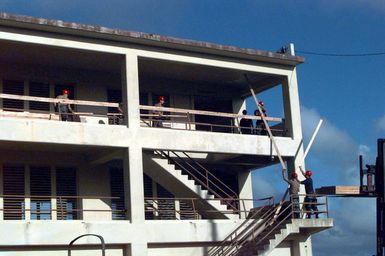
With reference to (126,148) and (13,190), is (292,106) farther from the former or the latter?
(13,190)

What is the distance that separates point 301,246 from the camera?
2898 centimetres

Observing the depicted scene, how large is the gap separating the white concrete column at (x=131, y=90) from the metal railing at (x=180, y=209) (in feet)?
10.2

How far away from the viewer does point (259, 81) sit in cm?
3269

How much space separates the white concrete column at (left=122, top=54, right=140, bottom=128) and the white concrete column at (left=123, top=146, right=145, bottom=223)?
1.10m

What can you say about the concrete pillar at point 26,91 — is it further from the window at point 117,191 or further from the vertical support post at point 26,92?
the window at point 117,191

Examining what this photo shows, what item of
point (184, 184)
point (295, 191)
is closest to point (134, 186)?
point (184, 184)

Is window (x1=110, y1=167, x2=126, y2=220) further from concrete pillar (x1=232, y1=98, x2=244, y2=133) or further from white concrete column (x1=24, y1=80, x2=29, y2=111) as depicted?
concrete pillar (x1=232, y1=98, x2=244, y2=133)

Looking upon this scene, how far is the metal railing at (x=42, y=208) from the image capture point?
27.3 meters

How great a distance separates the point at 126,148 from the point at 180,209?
5242 millimetres

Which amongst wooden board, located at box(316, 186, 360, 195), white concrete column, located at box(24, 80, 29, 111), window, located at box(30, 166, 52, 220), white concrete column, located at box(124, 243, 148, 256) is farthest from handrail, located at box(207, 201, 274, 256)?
wooden board, located at box(316, 186, 360, 195)

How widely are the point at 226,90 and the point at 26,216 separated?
10753mm

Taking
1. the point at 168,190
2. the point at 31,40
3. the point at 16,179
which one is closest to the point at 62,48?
the point at 31,40

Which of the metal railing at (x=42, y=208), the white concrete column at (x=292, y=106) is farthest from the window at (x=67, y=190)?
the white concrete column at (x=292, y=106)

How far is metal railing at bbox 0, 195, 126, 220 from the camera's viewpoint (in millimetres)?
27281
